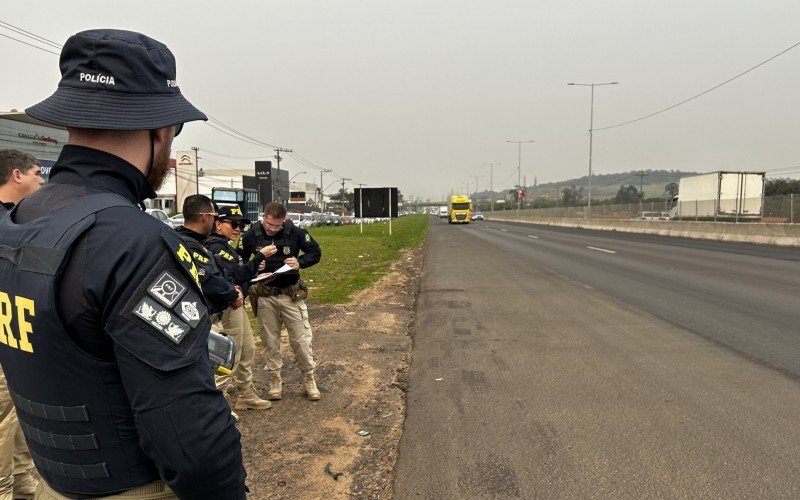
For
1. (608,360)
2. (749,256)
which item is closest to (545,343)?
(608,360)

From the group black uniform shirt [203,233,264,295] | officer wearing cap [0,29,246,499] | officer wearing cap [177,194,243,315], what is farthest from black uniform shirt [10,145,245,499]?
black uniform shirt [203,233,264,295]

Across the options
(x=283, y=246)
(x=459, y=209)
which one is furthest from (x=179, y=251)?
(x=459, y=209)

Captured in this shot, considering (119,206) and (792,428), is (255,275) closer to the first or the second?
(119,206)

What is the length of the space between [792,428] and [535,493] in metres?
2.32

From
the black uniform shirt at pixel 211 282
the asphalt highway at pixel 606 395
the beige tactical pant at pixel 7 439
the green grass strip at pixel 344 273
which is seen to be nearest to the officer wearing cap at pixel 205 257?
the black uniform shirt at pixel 211 282

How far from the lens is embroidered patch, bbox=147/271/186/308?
123 centimetres

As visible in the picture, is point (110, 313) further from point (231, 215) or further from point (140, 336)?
point (231, 215)

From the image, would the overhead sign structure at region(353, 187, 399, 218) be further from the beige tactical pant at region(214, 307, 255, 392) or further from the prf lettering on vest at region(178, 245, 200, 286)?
the prf lettering on vest at region(178, 245, 200, 286)

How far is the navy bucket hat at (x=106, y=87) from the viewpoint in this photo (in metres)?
1.34

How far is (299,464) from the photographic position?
3.50m

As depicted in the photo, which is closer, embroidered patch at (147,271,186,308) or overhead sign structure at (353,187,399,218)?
embroidered patch at (147,271,186,308)

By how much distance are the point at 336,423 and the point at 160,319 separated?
10.7 feet

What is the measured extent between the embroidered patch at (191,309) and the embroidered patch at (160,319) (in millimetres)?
19

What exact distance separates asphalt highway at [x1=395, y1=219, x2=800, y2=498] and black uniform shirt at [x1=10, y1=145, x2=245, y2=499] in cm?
206
